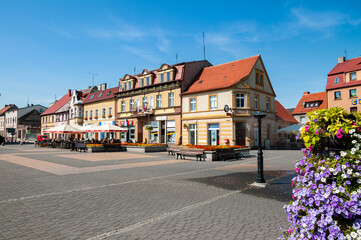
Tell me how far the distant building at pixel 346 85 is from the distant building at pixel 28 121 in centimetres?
7458

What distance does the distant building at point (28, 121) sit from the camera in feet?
230

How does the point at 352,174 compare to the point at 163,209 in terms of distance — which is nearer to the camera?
the point at 352,174

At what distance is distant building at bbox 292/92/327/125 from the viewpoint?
4850cm

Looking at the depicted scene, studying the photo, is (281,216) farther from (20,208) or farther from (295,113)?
(295,113)

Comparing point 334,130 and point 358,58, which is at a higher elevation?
point 358,58

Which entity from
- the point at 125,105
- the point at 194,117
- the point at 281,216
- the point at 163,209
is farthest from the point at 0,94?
the point at 281,216

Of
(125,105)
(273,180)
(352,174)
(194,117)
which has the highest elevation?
(125,105)

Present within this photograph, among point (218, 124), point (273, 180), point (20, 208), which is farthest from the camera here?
point (218, 124)

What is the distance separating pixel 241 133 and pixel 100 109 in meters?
27.1

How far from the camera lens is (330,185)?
2.77m

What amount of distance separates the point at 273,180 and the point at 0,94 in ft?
109

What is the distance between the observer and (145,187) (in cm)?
787

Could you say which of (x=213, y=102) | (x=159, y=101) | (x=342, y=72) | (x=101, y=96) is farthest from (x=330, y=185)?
(x=101, y=96)

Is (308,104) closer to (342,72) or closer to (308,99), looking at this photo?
(308,99)
